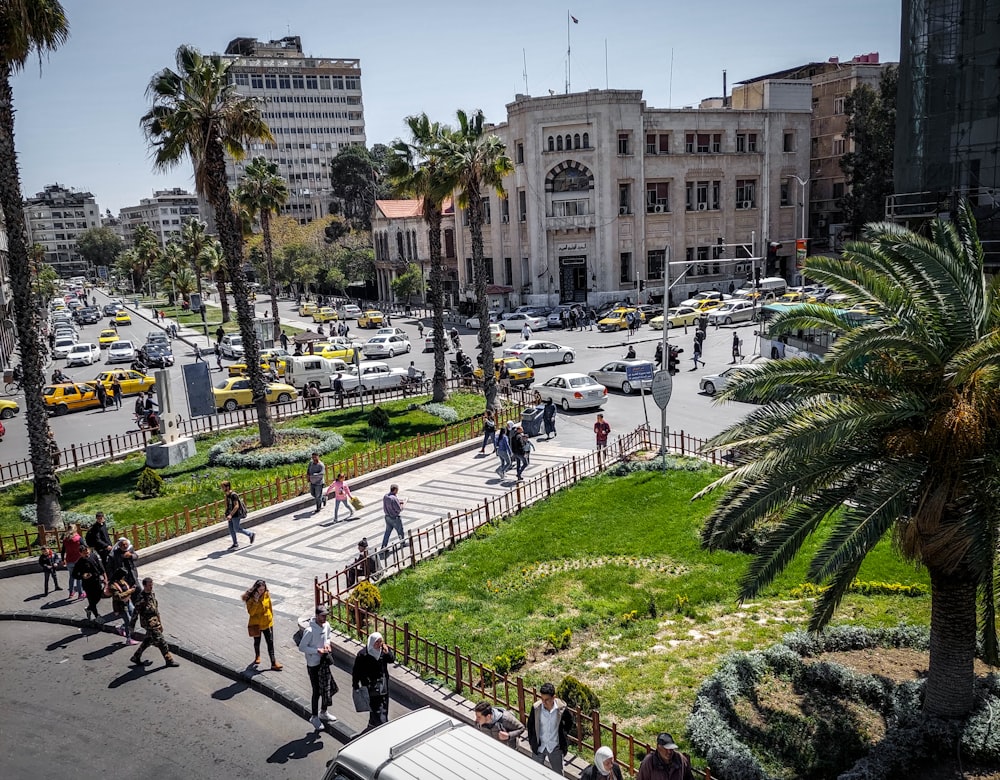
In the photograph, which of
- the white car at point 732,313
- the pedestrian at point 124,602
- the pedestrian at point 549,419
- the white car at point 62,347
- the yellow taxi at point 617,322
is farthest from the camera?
the white car at point 62,347

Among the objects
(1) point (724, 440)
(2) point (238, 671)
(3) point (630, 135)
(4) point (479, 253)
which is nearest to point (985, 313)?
(1) point (724, 440)

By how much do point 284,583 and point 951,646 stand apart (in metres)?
11.3

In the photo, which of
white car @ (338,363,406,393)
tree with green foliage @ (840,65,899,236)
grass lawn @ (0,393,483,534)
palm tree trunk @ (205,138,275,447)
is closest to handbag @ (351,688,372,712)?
grass lawn @ (0,393,483,534)

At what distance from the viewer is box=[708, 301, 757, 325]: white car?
53.9 metres

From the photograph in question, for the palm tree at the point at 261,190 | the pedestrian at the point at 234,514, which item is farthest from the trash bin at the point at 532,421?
the palm tree at the point at 261,190

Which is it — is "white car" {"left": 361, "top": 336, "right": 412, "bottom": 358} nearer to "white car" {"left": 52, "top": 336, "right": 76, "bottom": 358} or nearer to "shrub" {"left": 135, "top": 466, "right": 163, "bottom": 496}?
"white car" {"left": 52, "top": 336, "right": 76, "bottom": 358}

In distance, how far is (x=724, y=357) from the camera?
41500mm

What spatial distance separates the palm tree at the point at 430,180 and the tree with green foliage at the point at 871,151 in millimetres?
43707

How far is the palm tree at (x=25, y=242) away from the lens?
18.6 m

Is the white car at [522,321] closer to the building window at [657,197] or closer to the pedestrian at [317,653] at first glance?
the building window at [657,197]

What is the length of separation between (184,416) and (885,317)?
3032 centimetres

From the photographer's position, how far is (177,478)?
2322cm

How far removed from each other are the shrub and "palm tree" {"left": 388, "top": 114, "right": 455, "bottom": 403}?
12017 mm

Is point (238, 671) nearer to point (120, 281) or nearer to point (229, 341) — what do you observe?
point (229, 341)
